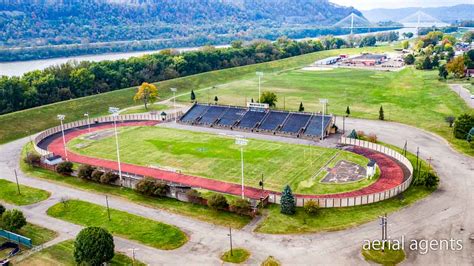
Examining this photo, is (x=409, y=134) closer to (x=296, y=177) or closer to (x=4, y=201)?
(x=296, y=177)

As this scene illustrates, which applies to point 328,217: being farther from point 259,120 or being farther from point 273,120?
point 259,120

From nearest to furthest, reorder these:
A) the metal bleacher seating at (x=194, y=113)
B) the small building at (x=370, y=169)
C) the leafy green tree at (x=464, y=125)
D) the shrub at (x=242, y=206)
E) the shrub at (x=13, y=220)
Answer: the shrub at (x=13, y=220) < the shrub at (x=242, y=206) < the small building at (x=370, y=169) < the leafy green tree at (x=464, y=125) < the metal bleacher seating at (x=194, y=113)

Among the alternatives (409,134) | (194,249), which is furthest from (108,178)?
(409,134)

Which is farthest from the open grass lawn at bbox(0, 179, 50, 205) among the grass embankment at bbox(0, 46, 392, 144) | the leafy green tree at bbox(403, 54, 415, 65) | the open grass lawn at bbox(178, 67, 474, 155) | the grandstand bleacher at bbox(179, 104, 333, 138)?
the leafy green tree at bbox(403, 54, 415, 65)

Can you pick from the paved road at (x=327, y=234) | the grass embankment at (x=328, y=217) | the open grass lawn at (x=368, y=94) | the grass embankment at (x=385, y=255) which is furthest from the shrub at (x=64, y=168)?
the open grass lawn at (x=368, y=94)

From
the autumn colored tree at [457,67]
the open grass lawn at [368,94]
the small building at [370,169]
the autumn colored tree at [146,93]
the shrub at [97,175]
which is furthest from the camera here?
the autumn colored tree at [457,67]

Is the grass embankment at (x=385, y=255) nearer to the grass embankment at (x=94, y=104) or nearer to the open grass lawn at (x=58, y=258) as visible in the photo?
the open grass lawn at (x=58, y=258)
